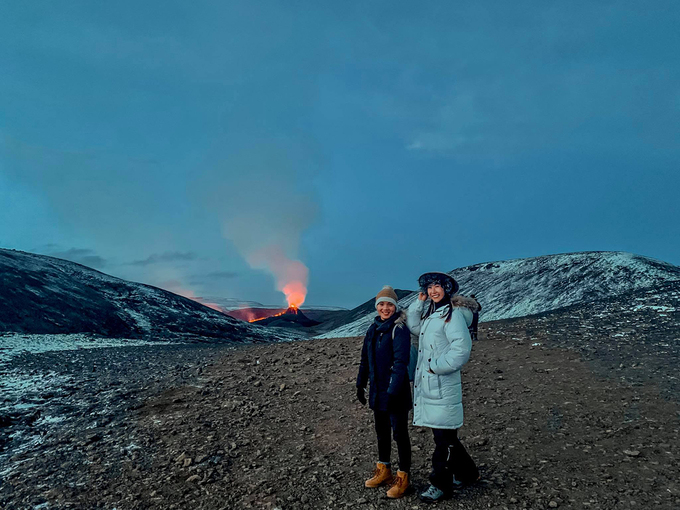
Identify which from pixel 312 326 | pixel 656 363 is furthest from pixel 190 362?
pixel 312 326

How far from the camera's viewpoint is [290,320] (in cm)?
8856

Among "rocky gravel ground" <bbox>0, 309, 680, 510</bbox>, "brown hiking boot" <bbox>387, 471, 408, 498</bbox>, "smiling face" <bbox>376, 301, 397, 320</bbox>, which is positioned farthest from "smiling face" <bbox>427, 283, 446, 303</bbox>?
"rocky gravel ground" <bbox>0, 309, 680, 510</bbox>

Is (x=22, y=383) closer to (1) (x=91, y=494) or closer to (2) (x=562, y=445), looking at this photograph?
(1) (x=91, y=494)

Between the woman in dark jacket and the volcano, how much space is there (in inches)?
3114

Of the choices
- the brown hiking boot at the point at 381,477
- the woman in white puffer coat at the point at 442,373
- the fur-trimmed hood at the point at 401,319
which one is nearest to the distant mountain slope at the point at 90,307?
the brown hiking boot at the point at 381,477

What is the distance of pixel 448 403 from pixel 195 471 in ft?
15.5

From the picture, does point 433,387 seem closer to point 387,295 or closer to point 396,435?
point 396,435

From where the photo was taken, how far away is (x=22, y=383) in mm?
14344

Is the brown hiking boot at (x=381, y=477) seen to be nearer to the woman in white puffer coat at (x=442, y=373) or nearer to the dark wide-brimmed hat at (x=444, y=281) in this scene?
the woman in white puffer coat at (x=442, y=373)

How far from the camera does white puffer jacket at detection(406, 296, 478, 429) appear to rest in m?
5.08

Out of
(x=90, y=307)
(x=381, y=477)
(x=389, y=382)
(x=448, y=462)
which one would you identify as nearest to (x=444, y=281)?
(x=389, y=382)

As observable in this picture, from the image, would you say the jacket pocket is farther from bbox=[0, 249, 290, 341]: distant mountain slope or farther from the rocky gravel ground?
bbox=[0, 249, 290, 341]: distant mountain slope

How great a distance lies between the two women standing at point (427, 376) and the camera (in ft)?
17.0

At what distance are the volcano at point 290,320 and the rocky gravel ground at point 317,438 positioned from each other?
71.0 metres
